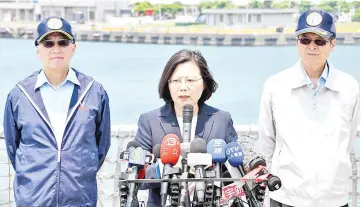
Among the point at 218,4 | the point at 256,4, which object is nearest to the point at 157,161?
the point at 256,4

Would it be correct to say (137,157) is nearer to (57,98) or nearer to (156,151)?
(156,151)

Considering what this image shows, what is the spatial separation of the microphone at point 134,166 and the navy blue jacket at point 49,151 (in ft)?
0.83

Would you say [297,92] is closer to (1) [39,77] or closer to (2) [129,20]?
(1) [39,77]

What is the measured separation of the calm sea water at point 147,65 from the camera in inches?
1038

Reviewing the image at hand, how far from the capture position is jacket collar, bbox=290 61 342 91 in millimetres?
2222

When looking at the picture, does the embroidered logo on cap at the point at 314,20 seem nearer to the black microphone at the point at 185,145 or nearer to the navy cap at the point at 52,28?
the black microphone at the point at 185,145

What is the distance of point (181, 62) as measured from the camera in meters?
2.09

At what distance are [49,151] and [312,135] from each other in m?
0.80

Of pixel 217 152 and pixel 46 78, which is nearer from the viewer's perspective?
pixel 217 152

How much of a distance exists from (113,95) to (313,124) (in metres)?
22.6

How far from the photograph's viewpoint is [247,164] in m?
1.92

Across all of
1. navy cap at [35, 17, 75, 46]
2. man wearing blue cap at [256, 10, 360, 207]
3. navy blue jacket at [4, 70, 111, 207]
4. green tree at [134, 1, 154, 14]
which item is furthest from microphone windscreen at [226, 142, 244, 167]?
green tree at [134, 1, 154, 14]

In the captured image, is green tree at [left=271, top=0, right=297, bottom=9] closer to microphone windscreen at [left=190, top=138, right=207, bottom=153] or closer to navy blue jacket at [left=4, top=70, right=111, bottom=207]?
navy blue jacket at [left=4, top=70, right=111, bottom=207]

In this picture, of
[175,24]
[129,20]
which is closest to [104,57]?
[129,20]
